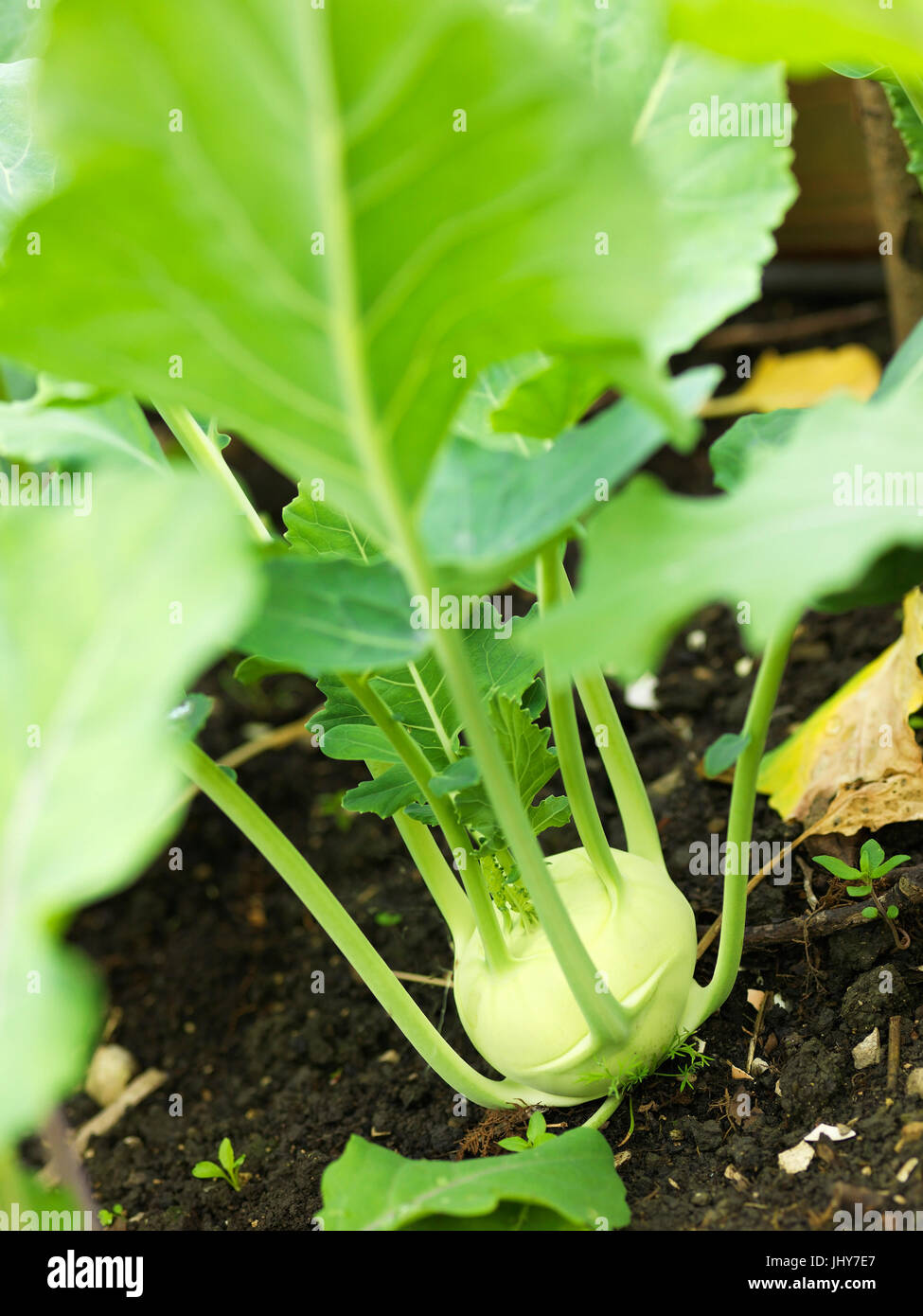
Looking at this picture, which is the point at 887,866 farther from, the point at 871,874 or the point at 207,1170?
the point at 207,1170

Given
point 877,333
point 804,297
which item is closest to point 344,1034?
point 877,333

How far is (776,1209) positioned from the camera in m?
0.68

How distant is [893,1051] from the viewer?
2.59 feet

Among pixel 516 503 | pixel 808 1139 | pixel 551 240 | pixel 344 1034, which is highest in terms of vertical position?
pixel 551 240

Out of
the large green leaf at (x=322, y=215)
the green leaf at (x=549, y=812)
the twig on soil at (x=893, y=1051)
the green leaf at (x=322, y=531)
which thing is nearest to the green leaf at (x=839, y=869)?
the twig on soil at (x=893, y=1051)

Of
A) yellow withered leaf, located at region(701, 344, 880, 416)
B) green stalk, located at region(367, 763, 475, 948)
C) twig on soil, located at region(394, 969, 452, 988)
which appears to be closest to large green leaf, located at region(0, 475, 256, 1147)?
green stalk, located at region(367, 763, 475, 948)

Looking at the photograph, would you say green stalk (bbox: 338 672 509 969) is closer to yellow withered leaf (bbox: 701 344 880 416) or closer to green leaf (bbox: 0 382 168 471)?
green leaf (bbox: 0 382 168 471)

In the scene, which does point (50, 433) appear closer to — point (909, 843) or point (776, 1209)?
point (776, 1209)

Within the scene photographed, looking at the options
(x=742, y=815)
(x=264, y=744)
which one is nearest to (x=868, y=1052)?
(x=742, y=815)

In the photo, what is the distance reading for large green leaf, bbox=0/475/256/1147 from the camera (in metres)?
0.37

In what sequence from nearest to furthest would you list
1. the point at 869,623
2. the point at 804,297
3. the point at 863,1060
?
the point at 863,1060 < the point at 869,623 < the point at 804,297

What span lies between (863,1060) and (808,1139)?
87 millimetres

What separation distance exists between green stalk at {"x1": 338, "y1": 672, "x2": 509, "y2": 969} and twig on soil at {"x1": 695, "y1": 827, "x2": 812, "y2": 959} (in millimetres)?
221

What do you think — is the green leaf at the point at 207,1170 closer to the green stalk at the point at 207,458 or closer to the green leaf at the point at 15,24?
the green stalk at the point at 207,458
